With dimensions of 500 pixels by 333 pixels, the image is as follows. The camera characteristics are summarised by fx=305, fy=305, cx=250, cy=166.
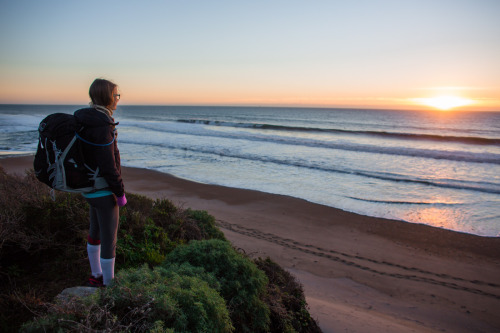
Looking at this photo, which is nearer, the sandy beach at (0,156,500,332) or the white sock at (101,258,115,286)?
the white sock at (101,258,115,286)

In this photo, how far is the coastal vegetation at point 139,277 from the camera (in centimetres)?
193

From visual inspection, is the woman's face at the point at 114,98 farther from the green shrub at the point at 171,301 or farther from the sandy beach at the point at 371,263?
the sandy beach at the point at 371,263

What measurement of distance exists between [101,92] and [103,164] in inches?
26.0

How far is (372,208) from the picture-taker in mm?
9344

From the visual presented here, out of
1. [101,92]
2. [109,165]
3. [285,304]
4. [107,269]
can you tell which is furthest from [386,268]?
[101,92]

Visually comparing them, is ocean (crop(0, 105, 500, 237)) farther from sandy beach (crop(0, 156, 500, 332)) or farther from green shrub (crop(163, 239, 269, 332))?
green shrub (crop(163, 239, 269, 332))

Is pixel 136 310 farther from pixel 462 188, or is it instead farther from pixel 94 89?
pixel 462 188

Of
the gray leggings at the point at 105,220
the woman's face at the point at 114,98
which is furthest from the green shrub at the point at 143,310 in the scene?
the woman's face at the point at 114,98

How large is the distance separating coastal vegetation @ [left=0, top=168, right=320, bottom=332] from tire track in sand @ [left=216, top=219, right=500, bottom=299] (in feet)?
8.25

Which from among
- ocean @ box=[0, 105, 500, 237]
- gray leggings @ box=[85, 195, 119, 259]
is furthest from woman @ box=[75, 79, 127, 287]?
ocean @ box=[0, 105, 500, 237]

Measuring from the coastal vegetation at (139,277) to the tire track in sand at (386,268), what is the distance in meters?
2.52

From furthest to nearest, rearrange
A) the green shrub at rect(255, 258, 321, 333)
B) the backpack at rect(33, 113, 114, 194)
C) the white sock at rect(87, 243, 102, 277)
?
the green shrub at rect(255, 258, 321, 333)
the white sock at rect(87, 243, 102, 277)
the backpack at rect(33, 113, 114, 194)

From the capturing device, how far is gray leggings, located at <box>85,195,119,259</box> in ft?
9.04

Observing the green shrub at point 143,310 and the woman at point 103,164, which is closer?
the green shrub at point 143,310
